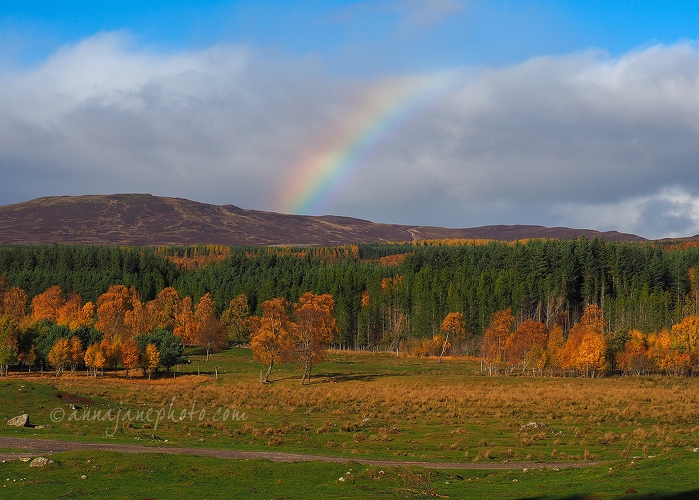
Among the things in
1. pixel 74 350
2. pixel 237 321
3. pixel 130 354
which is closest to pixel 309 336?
pixel 130 354

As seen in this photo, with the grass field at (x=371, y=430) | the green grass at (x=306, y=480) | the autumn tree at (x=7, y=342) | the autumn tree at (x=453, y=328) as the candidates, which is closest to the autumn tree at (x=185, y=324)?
the grass field at (x=371, y=430)

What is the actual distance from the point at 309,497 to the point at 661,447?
26138 millimetres

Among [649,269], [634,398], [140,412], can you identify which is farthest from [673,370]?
[140,412]

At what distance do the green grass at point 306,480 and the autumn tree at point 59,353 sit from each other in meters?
78.1

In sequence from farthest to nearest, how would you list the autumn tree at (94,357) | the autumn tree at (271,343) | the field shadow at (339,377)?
1. the autumn tree at (94,357)
2. the field shadow at (339,377)
3. the autumn tree at (271,343)

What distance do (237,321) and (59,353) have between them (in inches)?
2852

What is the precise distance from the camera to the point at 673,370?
Result: 112188 mm

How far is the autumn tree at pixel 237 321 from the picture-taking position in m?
171

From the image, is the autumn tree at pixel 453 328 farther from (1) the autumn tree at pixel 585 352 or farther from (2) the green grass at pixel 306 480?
(2) the green grass at pixel 306 480

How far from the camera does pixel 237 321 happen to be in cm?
17250

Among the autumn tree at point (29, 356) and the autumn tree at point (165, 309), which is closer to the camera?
the autumn tree at point (29, 356)

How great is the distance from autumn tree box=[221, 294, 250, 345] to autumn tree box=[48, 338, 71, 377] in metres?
66.1

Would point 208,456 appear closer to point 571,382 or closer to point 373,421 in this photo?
point 373,421

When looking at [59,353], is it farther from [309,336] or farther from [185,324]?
[185,324]
